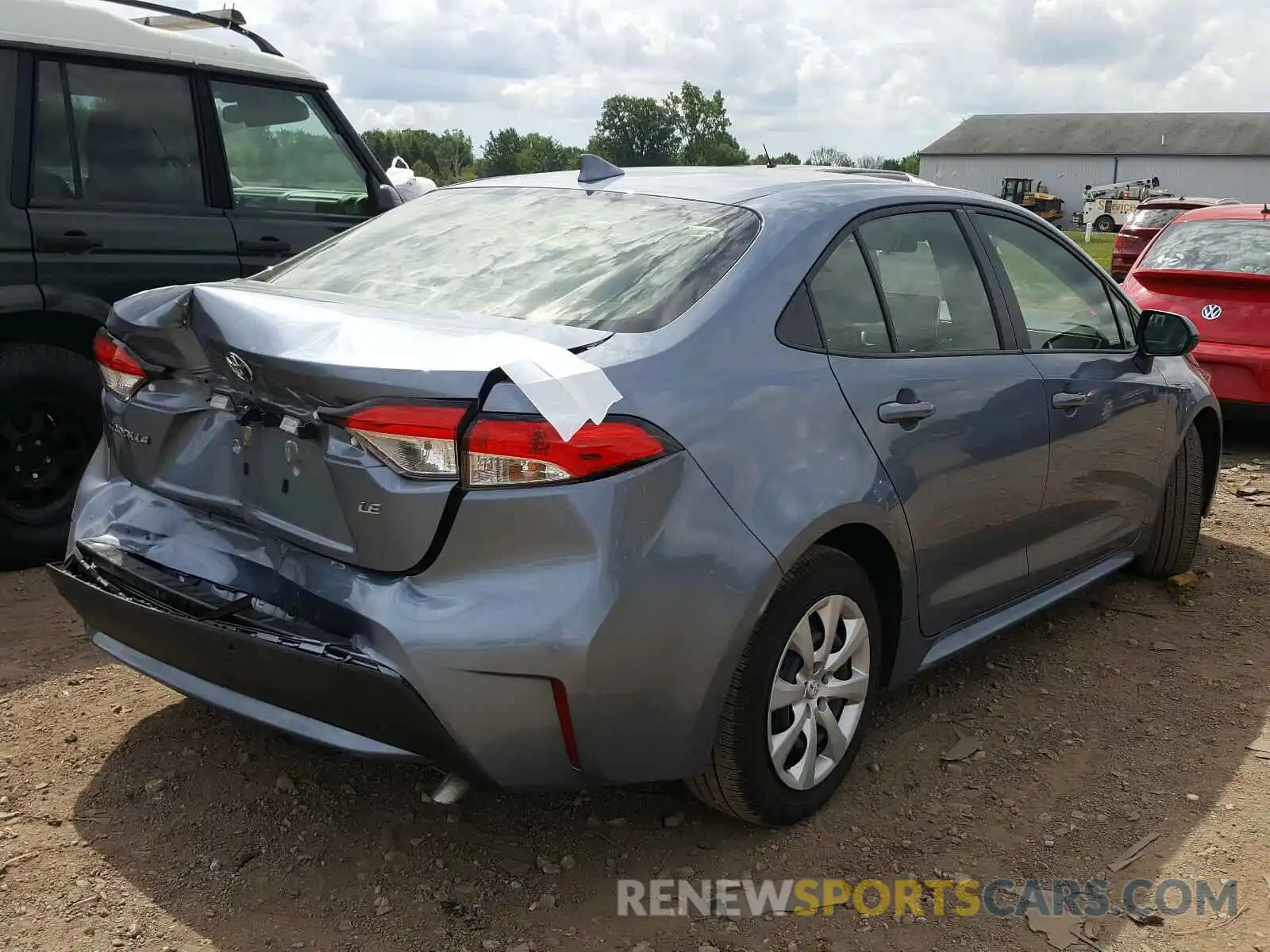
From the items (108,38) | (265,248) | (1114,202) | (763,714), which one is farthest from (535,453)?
(1114,202)

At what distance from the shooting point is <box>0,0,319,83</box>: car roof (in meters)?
4.68

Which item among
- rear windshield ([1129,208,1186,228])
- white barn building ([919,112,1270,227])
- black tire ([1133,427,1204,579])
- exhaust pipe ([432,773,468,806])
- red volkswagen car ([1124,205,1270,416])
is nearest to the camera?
exhaust pipe ([432,773,468,806])

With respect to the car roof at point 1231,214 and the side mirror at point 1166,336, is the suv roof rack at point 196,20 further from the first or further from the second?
the car roof at point 1231,214

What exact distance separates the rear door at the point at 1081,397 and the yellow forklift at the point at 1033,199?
60.2 m

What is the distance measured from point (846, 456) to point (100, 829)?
6.81 ft

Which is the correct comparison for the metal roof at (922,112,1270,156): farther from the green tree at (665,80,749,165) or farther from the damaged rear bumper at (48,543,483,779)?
the damaged rear bumper at (48,543,483,779)

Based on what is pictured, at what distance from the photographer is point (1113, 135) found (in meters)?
89.1

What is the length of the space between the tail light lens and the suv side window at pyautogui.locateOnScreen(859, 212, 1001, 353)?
195 cm

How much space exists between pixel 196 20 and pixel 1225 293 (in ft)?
20.0

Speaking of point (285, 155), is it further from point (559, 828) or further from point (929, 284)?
point (559, 828)

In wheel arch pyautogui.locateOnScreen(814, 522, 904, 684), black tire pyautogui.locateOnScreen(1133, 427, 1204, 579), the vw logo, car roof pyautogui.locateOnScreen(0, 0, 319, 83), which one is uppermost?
car roof pyautogui.locateOnScreen(0, 0, 319, 83)

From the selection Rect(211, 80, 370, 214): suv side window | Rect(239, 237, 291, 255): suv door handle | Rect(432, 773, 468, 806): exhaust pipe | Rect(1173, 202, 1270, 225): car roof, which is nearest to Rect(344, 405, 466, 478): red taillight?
Rect(432, 773, 468, 806): exhaust pipe

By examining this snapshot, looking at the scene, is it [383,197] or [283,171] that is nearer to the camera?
[283,171]

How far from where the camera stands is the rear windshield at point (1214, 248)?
7547 millimetres
